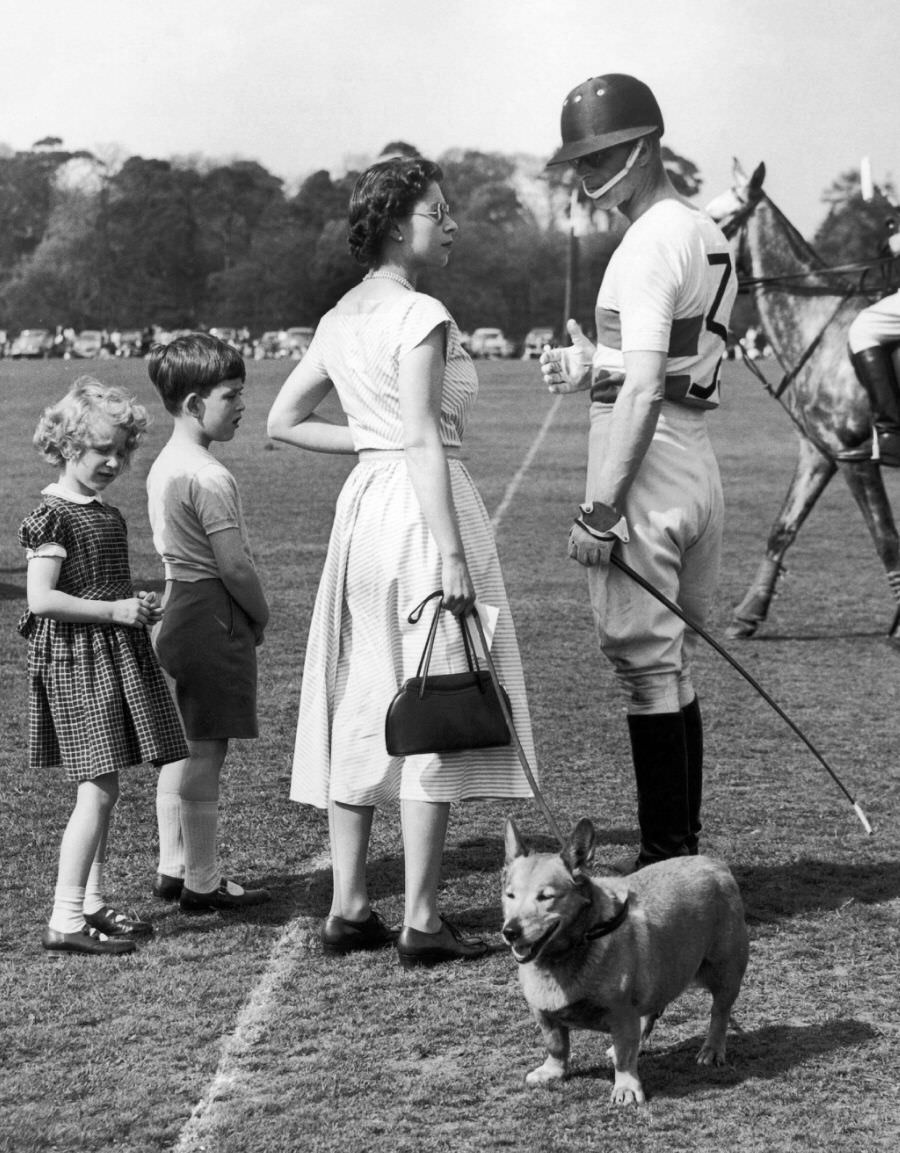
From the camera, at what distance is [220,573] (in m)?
5.14

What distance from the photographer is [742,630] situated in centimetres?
1073

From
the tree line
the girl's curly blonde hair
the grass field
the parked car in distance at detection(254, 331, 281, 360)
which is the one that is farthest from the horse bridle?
the tree line

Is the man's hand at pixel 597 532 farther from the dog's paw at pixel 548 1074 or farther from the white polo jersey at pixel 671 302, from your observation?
the dog's paw at pixel 548 1074

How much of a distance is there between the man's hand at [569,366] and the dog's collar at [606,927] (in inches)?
76.2

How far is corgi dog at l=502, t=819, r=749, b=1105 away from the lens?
3.75 metres

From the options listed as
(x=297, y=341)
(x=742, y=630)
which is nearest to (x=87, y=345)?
(x=297, y=341)

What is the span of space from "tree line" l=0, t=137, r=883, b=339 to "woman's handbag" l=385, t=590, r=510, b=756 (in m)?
112

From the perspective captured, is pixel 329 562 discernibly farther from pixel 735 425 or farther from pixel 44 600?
pixel 735 425

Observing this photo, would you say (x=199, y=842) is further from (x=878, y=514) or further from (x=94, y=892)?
(x=878, y=514)

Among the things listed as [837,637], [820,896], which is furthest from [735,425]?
[820,896]

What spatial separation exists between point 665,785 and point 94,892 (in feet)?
5.46

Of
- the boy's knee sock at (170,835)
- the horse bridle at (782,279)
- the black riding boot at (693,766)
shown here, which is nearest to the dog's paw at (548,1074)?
the black riding boot at (693,766)

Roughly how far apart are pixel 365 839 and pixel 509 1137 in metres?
1.31

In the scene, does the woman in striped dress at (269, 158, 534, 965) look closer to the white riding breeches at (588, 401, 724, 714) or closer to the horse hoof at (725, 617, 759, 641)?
the white riding breeches at (588, 401, 724, 714)
